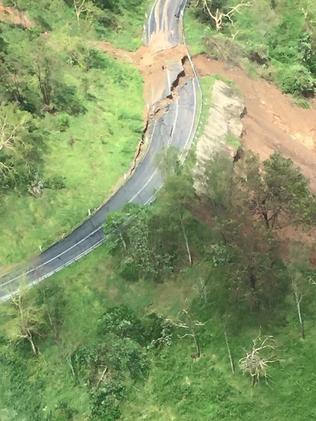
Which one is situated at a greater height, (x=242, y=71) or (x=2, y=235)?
(x=242, y=71)

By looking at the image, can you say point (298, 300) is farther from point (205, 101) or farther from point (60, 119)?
point (60, 119)

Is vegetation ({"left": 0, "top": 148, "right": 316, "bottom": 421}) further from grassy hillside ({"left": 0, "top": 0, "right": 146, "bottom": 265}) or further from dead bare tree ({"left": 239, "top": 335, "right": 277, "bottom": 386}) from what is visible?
grassy hillside ({"left": 0, "top": 0, "right": 146, "bottom": 265})

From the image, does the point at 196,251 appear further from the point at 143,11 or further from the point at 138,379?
the point at 143,11

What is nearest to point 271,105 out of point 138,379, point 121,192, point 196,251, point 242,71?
point 242,71

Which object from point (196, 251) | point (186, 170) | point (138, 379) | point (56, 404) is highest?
point (186, 170)


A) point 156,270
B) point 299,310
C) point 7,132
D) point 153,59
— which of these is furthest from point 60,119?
point 299,310

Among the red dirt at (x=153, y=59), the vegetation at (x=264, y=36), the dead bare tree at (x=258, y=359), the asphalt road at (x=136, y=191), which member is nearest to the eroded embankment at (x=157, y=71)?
the red dirt at (x=153, y=59)
